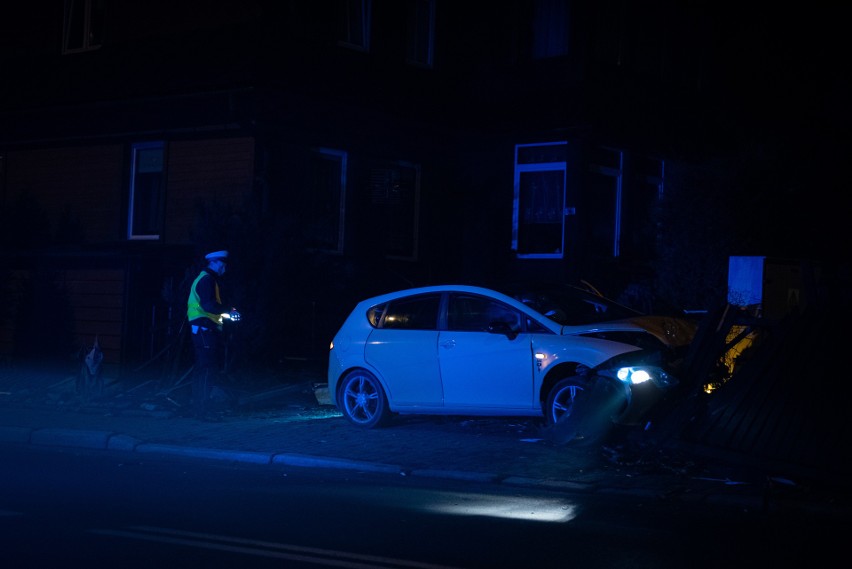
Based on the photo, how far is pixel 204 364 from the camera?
A: 1431 centimetres

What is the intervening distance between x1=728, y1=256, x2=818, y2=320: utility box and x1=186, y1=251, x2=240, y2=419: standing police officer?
6.27 meters

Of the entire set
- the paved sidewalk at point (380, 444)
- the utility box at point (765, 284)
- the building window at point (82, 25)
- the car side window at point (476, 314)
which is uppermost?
the building window at point (82, 25)

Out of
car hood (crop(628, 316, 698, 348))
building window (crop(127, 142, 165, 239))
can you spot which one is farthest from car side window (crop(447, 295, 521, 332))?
building window (crop(127, 142, 165, 239))

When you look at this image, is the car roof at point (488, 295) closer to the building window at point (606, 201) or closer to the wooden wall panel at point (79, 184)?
the building window at point (606, 201)

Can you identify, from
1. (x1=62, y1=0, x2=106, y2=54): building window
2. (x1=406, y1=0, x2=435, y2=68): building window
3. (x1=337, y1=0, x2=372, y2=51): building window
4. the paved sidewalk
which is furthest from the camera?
(x1=406, y1=0, x2=435, y2=68): building window

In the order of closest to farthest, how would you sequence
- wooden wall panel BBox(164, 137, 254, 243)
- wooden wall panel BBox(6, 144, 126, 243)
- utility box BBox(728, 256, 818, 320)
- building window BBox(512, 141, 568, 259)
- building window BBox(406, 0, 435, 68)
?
utility box BBox(728, 256, 818, 320) < wooden wall panel BBox(164, 137, 254, 243) < building window BBox(512, 141, 568, 259) < wooden wall panel BBox(6, 144, 126, 243) < building window BBox(406, 0, 435, 68)

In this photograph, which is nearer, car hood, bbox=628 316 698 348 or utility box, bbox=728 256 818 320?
car hood, bbox=628 316 698 348

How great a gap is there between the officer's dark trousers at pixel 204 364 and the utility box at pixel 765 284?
21.1 feet

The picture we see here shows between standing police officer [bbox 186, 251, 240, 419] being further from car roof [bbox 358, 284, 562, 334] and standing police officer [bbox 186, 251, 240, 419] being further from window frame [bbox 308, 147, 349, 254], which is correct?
window frame [bbox 308, 147, 349, 254]

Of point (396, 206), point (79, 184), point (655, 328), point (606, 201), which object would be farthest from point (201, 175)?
point (655, 328)

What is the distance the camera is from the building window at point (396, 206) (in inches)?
837

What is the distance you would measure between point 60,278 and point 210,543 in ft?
41.5

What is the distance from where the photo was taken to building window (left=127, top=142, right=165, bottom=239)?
2084 cm

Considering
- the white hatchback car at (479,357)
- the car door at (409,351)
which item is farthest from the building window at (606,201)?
the car door at (409,351)
